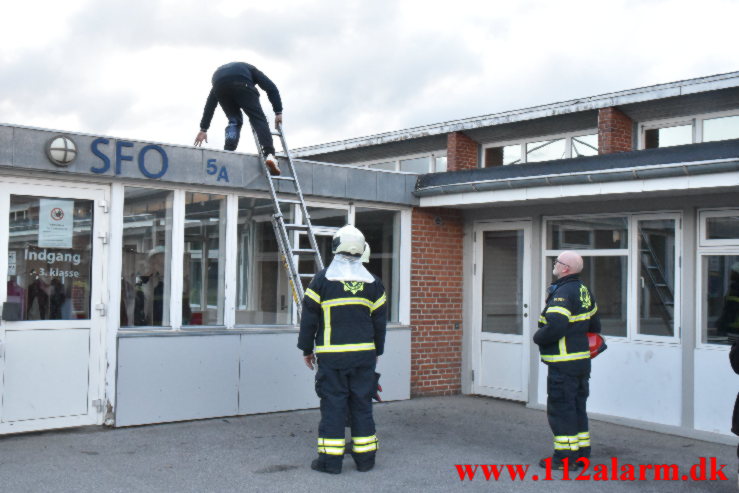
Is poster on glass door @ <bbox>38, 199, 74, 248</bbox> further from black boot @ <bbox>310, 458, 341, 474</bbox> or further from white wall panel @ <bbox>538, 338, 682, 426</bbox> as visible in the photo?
white wall panel @ <bbox>538, 338, 682, 426</bbox>

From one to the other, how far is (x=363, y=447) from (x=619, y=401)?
368 centimetres

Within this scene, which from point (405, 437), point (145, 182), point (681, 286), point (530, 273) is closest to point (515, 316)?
point (530, 273)

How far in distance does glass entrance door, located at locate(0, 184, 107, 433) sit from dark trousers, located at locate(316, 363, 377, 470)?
8.75 ft

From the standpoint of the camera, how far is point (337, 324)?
613cm

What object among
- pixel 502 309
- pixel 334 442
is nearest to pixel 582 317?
pixel 334 442

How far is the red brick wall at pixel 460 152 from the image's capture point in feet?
48.6

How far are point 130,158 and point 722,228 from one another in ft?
19.5

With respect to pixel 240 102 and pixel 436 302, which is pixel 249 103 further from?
pixel 436 302

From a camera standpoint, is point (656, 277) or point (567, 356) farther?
point (656, 277)

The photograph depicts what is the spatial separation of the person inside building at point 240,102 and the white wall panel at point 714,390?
4808 mm

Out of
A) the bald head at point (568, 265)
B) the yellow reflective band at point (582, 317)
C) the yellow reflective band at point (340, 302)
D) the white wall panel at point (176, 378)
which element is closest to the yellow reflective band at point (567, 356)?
the yellow reflective band at point (582, 317)

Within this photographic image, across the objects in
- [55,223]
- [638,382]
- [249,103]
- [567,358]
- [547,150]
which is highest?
[547,150]

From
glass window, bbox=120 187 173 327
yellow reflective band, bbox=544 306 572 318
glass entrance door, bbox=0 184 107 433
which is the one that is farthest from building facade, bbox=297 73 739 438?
glass entrance door, bbox=0 184 107 433

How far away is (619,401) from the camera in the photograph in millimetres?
→ 8617
